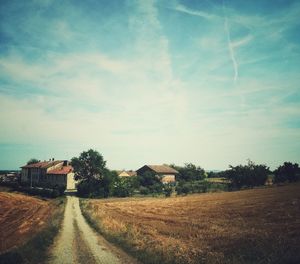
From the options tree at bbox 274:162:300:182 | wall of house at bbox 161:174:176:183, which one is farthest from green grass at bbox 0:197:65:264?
wall of house at bbox 161:174:176:183

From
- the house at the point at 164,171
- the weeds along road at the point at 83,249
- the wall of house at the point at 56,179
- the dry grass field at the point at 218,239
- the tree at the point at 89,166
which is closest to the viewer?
the dry grass field at the point at 218,239

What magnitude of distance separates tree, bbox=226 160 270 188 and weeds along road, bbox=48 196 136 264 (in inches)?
2363

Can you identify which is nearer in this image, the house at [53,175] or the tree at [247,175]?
the tree at [247,175]

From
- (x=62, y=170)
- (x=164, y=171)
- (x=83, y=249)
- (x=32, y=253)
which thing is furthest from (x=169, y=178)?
(x=32, y=253)

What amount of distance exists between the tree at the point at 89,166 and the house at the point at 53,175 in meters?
7.65

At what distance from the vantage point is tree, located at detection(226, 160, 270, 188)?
260ft

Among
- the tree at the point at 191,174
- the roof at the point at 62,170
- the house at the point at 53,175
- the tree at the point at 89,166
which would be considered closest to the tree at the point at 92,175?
the tree at the point at 89,166

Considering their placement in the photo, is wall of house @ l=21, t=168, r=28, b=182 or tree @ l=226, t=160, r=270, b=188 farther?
wall of house @ l=21, t=168, r=28, b=182

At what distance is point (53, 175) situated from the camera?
93500 millimetres

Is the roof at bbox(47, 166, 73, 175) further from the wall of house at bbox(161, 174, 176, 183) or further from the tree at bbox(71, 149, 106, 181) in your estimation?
the wall of house at bbox(161, 174, 176, 183)

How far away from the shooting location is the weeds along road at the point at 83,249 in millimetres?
17297

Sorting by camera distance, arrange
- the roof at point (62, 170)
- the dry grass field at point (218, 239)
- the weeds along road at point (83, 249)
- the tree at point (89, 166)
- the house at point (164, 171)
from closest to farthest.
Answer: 1. the dry grass field at point (218, 239)
2. the weeds along road at point (83, 249)
3. the tree at point (89, 166)
4. the roof at point (62, 170)
5. the house at point (164, 171)

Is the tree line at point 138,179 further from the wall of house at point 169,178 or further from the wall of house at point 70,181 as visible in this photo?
the wall of house at point 169,178

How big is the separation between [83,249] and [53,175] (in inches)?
3100
